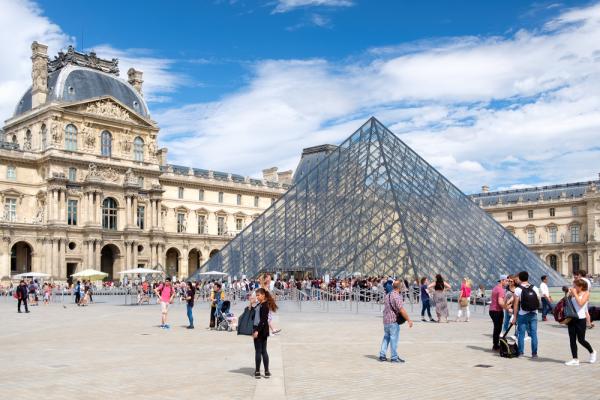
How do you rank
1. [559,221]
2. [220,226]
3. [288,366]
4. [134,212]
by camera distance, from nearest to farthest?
[288,366] → [134,212] → [220,226] → [559,221]

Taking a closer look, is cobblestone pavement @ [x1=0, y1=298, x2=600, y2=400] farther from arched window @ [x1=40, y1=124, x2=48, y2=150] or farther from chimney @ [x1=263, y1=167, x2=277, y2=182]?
chimney @ [x1=263, y1=167, x2=277, y2=182]

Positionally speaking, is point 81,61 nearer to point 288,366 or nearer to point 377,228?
point 377,228

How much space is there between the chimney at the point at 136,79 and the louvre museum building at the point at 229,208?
0.28 ft

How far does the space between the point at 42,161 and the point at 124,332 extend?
37161mm

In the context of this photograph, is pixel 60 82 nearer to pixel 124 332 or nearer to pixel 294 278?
pixel 294 278

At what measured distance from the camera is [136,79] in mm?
59344

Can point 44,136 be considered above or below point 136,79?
below

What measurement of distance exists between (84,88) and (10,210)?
1033 centimetres

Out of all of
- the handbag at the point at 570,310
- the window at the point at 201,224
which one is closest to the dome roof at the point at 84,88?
the window at the point at 201,224

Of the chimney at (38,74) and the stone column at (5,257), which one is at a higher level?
the chimney at (38,74)

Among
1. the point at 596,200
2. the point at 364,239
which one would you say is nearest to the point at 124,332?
the point at 364,239

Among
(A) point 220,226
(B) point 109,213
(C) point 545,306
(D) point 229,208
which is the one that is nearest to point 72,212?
(B) point 109,213

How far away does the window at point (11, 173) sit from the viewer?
48.8m

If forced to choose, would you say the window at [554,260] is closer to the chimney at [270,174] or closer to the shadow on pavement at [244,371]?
the chimney at [270,174]
